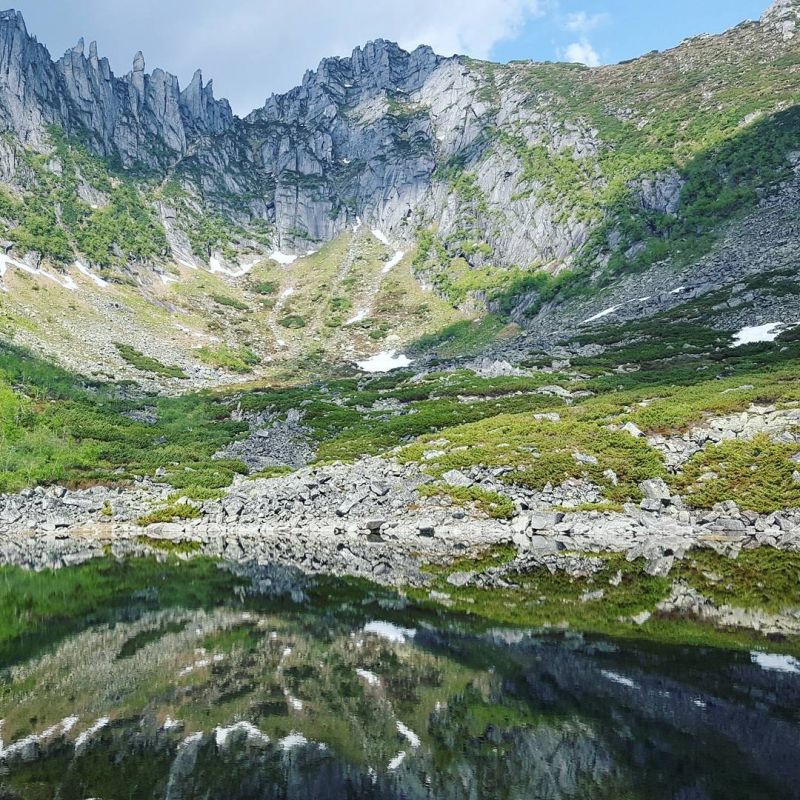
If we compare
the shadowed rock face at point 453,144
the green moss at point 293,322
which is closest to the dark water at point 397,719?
the shadowed rock face at point 453,144

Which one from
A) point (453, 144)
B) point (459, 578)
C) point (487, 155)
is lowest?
point (459, 578)

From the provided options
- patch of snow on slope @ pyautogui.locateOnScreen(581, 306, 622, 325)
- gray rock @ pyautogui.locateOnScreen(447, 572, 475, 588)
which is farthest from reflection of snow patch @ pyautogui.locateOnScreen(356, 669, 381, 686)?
patch of snow on slope @ pyautogui.locateOnScreen(581, 306, 622, 325)

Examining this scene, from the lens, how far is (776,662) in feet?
35.0

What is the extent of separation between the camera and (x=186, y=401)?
227ft

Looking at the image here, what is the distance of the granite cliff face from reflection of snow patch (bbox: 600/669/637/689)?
104 meters

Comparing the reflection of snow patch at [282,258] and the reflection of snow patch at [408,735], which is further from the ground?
the reflection of snow patch at [282,258]

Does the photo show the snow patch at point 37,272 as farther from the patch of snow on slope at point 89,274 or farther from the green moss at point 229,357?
the green moss at point 229,357

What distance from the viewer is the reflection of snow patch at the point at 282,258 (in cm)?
17551

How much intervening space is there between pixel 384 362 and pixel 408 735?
98977mm

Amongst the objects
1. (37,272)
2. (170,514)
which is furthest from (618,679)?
(37,272)

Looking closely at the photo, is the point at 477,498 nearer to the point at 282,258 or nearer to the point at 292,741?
the point at 292,741

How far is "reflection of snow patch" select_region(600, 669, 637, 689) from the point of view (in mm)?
9930

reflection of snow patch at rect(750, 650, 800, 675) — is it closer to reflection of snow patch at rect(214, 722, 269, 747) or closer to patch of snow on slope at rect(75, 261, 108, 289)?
reflection of snow patch at rect(214, 722, 269, 747)

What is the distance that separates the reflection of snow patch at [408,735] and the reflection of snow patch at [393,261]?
153 meters
